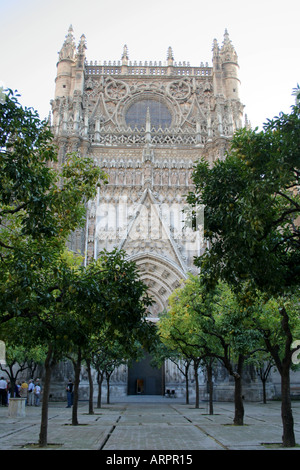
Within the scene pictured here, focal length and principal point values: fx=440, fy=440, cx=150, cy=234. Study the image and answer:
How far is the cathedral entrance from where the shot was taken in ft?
108

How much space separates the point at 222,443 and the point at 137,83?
31844mm

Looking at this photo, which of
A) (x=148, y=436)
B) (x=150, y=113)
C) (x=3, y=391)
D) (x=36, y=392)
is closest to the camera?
(x=148, y=436)

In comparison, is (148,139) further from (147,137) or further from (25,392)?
(25,392)

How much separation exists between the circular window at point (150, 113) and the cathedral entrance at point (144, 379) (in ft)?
59.5

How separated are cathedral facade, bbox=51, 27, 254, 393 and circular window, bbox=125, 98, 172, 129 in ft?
0.26

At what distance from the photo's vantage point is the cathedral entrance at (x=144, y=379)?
33000 millimetres

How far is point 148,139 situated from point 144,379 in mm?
17890

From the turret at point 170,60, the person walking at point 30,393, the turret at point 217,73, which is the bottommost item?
the person walking at point 30,393

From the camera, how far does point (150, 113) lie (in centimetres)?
3556

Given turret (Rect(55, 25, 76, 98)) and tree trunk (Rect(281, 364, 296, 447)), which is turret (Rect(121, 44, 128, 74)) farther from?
tree trunk (Rect(281, 364, 296, 447))

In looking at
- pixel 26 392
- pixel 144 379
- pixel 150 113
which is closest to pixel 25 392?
pixel 26 392

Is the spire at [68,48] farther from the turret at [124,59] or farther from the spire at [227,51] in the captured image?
the spire at [227,51]

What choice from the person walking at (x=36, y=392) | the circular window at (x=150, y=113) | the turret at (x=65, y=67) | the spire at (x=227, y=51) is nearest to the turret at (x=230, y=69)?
the spire at (x=227, y=51)

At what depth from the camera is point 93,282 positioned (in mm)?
8438
